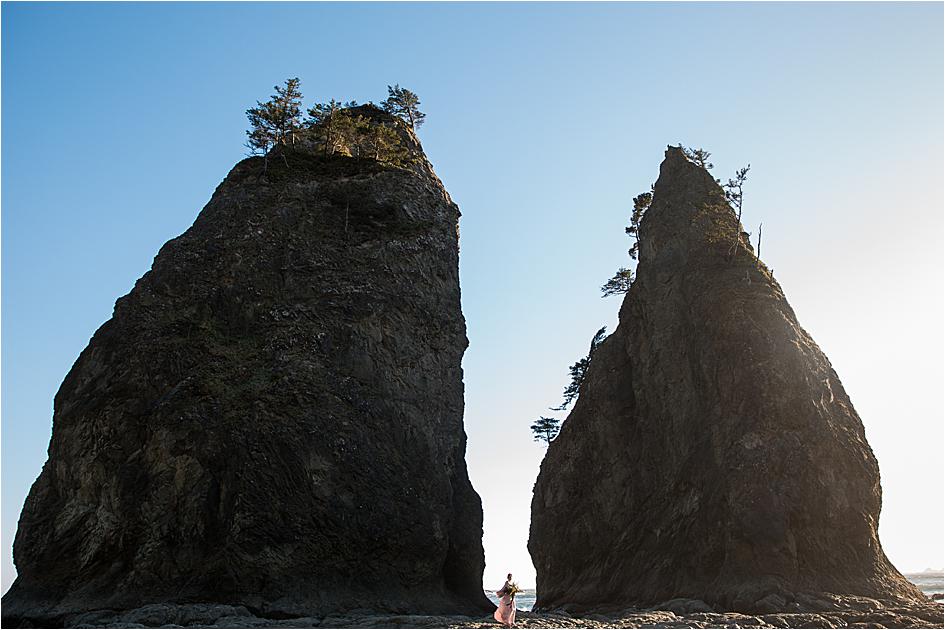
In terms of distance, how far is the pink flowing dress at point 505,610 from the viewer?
2641 centimetres

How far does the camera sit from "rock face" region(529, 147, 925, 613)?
36906 millimetres

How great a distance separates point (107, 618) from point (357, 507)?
32.2ft

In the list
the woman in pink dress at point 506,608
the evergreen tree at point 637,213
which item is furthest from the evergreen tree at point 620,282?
the woman in pink dress at point 506,608

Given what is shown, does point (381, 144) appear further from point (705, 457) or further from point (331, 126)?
point (705, 457)

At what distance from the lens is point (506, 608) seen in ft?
87.4

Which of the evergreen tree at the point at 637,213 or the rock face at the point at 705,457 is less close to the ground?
the evergreen tree at the point at 637,213

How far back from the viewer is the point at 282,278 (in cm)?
4012

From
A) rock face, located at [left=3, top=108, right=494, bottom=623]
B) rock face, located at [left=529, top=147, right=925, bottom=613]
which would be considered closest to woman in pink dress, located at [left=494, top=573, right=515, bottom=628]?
rock face, located at [left=3, top=108, right=494, bottom=623]

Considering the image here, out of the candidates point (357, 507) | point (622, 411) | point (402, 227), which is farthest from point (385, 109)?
point (357, 507)

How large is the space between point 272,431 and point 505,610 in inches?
500

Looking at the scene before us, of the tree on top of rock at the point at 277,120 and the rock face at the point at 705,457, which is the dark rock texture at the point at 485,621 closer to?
the rock face at the point at 705,457

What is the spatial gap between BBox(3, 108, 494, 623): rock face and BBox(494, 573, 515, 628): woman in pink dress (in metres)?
6.96

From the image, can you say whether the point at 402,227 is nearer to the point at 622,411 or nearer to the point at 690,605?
the point at 622,411

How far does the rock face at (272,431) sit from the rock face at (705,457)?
1039cm
